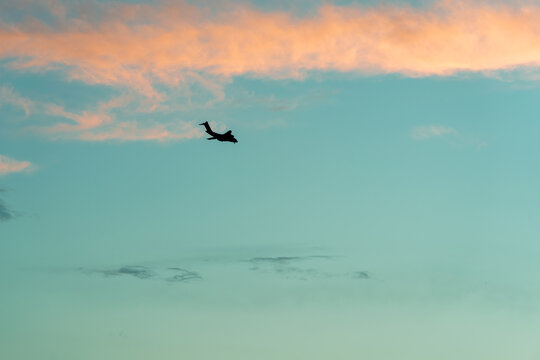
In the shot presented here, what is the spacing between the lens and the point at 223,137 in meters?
106
